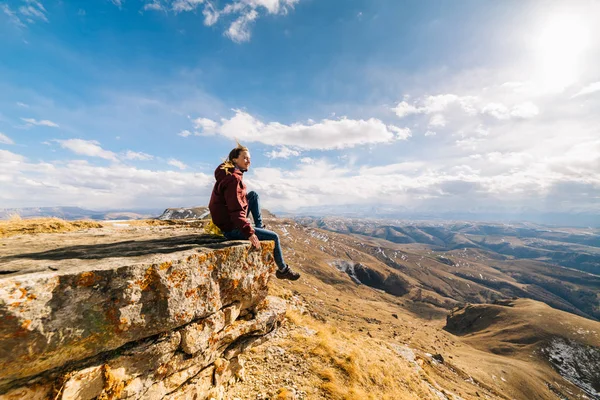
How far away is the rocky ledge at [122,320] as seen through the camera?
13.6 ft

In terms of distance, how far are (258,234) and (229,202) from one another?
189cm

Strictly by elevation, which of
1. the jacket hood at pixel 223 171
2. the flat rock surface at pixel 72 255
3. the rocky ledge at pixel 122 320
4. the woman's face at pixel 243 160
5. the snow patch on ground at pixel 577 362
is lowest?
the snow patch on ground at pixel 577 362

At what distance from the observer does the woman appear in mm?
7836

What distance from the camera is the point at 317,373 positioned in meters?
11.1

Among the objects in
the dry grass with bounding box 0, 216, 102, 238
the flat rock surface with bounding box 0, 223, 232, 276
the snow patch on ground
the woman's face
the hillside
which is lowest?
the snow patch on ground

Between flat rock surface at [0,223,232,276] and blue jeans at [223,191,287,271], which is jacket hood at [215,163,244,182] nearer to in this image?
blue jeans at [223,191,287,271]

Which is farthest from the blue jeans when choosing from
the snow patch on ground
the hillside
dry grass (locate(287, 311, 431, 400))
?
the snow patch on ground

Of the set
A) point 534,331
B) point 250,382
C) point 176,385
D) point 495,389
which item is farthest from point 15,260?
point 534,331

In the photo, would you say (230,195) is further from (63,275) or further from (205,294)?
(63,275)

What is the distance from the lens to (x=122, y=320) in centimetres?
521

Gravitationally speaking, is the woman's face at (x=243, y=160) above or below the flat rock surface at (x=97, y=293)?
above

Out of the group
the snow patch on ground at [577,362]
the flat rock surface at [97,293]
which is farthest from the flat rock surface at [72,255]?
the snow patch on ground at [577,362]

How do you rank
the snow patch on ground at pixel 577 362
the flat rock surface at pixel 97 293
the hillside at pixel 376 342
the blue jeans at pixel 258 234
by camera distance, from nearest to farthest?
1. the flat rock surface at pixel 97 293
2. the blue jeans at pixel 258 234
3. the hillside at pixel 376 342
4. the snow patch on ground at pixel 577 362

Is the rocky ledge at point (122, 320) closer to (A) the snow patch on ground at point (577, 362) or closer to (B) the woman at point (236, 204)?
(B) the woman at point (236, 204)
